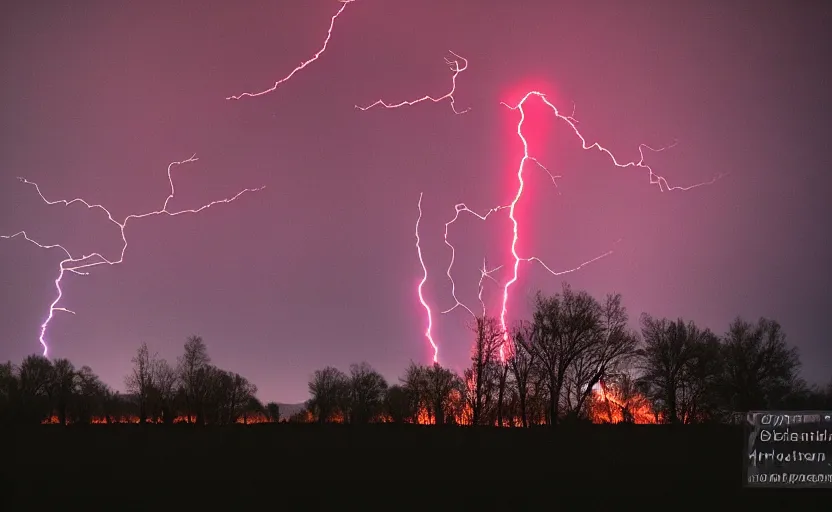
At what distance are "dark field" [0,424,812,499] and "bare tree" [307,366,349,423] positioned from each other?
195 ft

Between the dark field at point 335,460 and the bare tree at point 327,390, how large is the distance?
59350 millimetres

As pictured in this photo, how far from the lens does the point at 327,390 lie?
83.5m

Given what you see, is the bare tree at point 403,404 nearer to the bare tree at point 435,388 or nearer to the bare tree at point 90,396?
the bare tree at point 435,388

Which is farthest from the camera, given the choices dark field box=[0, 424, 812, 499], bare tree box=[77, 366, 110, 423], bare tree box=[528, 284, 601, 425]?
bare tree box=[77, 366, 110, 423]

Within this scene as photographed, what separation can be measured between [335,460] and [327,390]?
7048 cm

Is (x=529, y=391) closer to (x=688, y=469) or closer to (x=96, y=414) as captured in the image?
(x=688, y=469)

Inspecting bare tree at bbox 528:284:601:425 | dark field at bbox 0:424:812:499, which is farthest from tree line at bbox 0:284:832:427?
dark field at bbox 0:424:812:499

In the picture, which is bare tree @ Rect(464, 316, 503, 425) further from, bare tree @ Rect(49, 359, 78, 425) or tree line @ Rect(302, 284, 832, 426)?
bare tree @ Rect(49, 359, 78, 425)

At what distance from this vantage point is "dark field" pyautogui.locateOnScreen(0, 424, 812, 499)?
12.1 meters

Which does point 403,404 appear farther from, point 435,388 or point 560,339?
point 560,339

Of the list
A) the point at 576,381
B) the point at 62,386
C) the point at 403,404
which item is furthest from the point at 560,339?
the point at 62,386

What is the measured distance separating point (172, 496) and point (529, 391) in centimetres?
4203

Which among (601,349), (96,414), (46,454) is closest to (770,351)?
(601,349)

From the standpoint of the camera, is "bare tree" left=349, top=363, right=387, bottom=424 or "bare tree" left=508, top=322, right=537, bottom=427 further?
"bare tree" left=349, top=363, right=387, bottom=424
